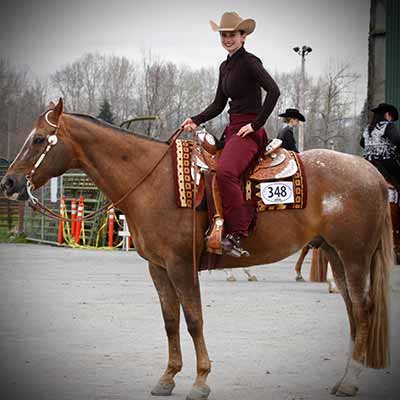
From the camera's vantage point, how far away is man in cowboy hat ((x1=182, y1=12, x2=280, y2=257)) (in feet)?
21.5

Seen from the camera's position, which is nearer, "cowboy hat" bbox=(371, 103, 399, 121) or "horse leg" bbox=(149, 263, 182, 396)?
"horse leg" bbox=(149, 263, 182, 396)

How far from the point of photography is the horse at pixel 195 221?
21.3 ft

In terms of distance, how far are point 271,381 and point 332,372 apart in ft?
2.53

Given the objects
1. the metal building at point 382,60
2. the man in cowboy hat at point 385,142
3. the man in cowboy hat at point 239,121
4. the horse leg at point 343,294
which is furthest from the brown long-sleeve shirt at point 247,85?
the metal building at point 382,60

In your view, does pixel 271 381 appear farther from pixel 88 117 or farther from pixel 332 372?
pixel 88 117

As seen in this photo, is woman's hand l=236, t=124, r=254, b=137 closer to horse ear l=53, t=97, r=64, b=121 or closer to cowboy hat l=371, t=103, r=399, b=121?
horse ear l=53, t=97, r=64, b=121

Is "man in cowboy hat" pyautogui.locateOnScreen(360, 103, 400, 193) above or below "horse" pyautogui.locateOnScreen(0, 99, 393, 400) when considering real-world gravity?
above

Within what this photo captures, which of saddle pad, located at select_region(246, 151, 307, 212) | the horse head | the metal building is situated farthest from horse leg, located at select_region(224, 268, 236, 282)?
the horse head

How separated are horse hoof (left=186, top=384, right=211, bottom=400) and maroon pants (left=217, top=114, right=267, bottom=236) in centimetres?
128

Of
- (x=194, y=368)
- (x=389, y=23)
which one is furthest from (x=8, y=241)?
(x=194, y=368)

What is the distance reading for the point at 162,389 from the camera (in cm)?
657

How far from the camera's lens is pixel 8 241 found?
26.1m

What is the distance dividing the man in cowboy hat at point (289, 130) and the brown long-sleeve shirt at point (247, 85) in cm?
594

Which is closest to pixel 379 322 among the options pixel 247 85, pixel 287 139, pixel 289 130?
pixel 247 85
